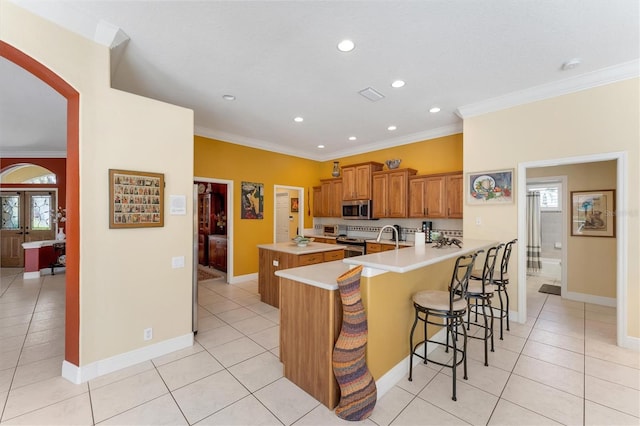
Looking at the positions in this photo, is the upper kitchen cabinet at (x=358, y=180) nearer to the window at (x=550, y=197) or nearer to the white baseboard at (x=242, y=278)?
the white baseboard at (x=242, y=278)

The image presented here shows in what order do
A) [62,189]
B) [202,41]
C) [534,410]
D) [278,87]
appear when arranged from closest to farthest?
[534,410], [202,41], [278,87], [62,189]

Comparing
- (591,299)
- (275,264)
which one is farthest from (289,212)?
(591,299)

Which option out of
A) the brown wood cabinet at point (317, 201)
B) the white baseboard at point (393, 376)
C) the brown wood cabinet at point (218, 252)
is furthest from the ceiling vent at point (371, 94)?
the brown wood cabinet at point (218, 252)

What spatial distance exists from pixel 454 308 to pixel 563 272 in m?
3.99

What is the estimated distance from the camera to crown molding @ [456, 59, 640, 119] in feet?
9.68

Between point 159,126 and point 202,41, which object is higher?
point 202,41

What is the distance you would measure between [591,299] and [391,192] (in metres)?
3.67

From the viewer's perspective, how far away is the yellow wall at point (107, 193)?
2221 mm

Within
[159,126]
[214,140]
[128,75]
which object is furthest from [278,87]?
[214,140]

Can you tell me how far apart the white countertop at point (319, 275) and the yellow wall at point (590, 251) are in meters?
4.46

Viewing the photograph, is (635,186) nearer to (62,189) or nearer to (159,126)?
(159,126)

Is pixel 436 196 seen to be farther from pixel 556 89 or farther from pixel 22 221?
pixel 22 221

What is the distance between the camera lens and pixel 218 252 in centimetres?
698

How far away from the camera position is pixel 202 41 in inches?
100
